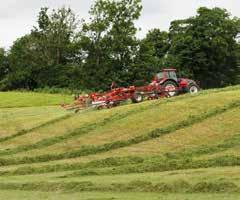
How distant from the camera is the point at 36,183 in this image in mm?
21312

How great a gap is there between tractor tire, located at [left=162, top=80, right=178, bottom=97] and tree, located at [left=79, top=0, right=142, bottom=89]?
32.7 meters

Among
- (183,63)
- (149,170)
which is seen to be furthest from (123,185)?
(183,63)

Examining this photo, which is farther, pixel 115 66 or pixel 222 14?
pixel 222 14

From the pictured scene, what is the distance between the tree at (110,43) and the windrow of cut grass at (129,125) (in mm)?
39669

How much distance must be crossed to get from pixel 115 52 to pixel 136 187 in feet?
185

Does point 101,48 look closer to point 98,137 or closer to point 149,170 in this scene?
point 98,137

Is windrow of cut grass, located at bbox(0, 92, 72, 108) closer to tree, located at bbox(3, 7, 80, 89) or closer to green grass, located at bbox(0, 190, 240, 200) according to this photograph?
tree, located at bbox(3, 7, 80, 89)

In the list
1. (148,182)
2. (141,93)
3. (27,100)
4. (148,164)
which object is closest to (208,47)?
(27,100)

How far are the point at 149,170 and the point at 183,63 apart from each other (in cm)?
6392

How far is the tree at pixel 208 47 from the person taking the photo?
85125mm

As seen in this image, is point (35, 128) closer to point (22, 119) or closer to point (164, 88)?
point (22, 119)

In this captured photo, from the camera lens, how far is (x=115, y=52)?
75.2 m

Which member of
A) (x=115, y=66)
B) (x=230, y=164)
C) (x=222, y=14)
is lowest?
(x=230, y=164)

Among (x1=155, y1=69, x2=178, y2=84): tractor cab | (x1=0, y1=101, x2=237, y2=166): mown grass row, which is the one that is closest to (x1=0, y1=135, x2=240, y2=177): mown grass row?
(x1=0, y1=101, x2=237, y2=166): mown grass row
